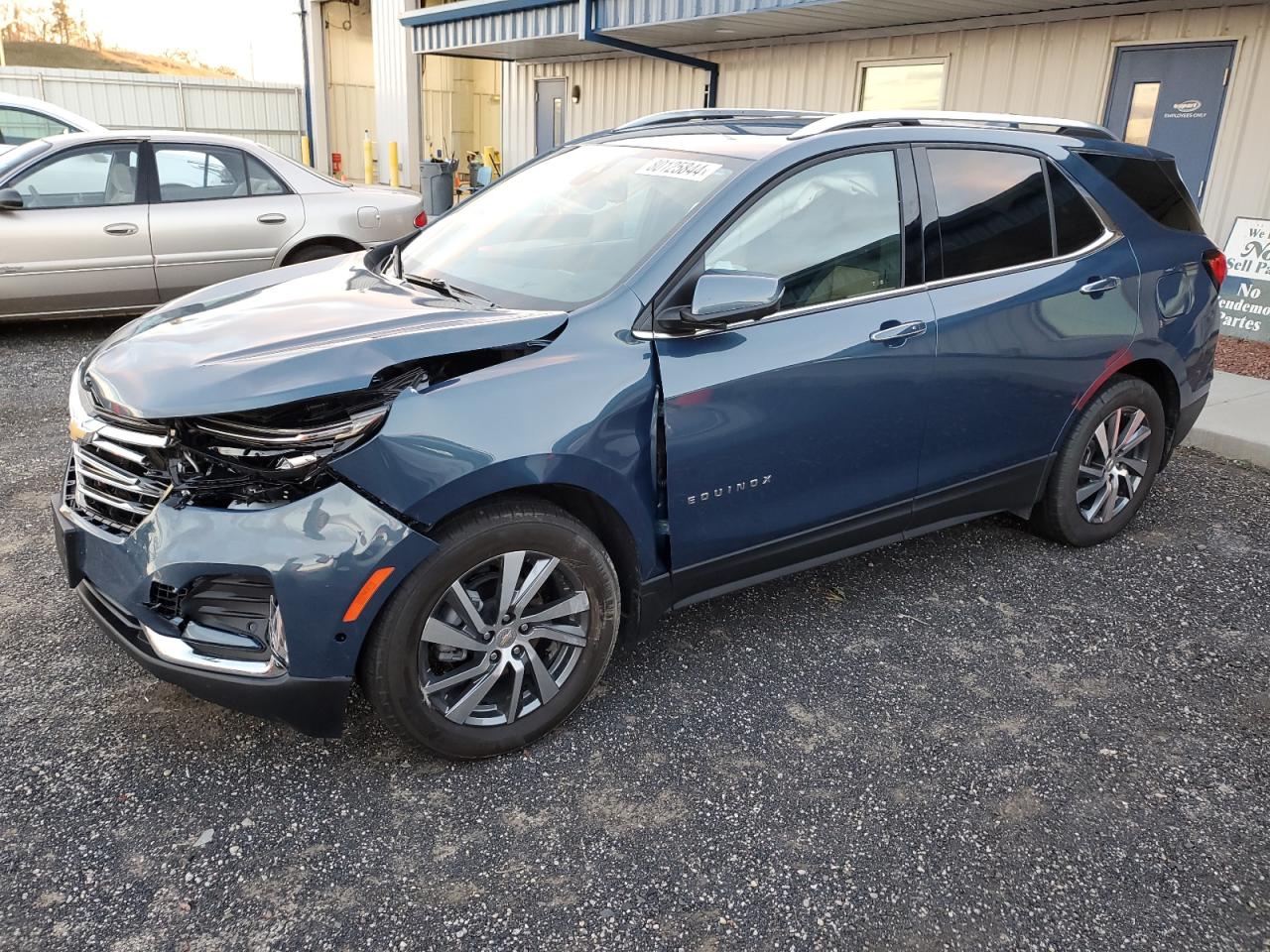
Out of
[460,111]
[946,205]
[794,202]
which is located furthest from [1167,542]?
[460,111]

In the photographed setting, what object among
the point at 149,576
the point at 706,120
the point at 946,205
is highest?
the point at 706,120

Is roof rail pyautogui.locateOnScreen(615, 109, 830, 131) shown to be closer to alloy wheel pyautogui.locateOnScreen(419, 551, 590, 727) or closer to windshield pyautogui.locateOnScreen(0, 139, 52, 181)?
alloy wheel pyautogui.locateOnScreen(419, 551, 590, 727)

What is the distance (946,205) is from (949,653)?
63.7 inches

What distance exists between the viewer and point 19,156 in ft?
23.0

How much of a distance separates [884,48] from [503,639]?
30.2 ft

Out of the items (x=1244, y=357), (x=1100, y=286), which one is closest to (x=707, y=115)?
(x=1100, y=286)

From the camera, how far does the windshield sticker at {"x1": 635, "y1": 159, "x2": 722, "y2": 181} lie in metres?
3.16

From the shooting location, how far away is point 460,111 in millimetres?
24703

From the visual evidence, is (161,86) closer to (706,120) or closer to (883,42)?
(883,42)

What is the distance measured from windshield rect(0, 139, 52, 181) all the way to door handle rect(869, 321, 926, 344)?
658cm

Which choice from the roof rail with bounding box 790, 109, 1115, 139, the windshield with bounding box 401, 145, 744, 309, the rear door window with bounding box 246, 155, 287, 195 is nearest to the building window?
the roof rail with bounding box 790, 109, 1115, 139

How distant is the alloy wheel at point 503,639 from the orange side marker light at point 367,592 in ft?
0.63

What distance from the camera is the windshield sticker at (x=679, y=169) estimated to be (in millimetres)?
3160

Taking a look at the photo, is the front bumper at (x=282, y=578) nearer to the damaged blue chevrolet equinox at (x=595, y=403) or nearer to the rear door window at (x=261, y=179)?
the damaged blue chevrolet equinox at (x=595, y=403)
